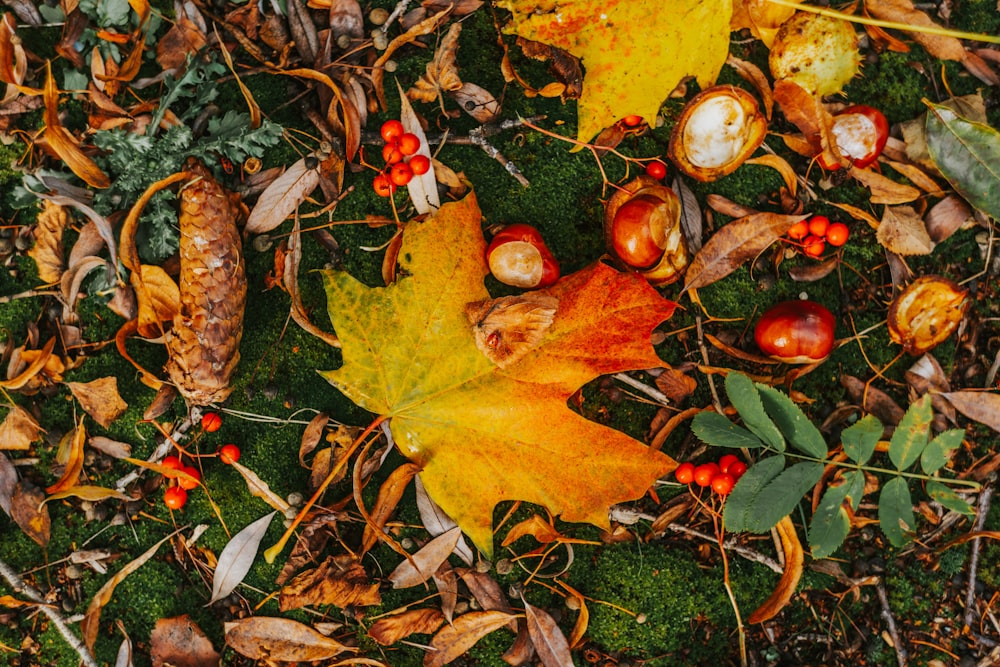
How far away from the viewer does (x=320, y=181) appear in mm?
2283

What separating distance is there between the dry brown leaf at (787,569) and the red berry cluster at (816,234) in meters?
0.92

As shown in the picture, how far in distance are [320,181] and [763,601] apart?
2094mm

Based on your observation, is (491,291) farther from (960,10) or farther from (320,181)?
(960,10)

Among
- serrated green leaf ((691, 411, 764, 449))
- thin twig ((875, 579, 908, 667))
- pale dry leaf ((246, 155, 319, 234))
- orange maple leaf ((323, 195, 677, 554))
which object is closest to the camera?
orange maple leaf ((323, 195, 677, 554))

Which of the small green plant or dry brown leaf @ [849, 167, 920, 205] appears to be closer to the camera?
the small green plant

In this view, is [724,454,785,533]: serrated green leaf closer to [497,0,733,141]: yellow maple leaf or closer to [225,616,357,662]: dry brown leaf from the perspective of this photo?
[497,0,733,141]: yellow maple leaf

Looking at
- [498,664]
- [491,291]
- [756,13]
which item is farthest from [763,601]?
[756,13]

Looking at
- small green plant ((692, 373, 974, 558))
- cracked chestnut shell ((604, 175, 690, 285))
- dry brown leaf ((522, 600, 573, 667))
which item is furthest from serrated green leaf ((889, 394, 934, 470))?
dry brown leaf ((522, 600, 573, 667))

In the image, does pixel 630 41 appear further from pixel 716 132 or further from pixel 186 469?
pixel 186 469

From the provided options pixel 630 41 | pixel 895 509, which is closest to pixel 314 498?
pixel 630 41

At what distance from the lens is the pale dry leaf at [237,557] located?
7.50 feet

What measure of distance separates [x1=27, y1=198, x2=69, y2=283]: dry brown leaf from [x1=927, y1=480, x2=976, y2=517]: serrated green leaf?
2994 millimetres

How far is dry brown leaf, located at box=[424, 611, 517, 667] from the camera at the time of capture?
228 cm

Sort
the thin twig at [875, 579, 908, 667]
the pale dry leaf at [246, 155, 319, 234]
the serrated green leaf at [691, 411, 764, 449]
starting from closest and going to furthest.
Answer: the serrated green leaf at [691, 411, 764, 449], the pale dry leaf at [246, 155, 319, 234], the thin twig at [875, 579, 908, 667]
